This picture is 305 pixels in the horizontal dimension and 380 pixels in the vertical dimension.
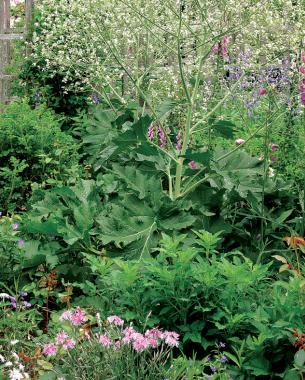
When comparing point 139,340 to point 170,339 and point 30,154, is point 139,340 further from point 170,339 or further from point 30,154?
point 30,154

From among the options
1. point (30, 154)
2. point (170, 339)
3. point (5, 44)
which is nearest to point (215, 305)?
point (170, 339)

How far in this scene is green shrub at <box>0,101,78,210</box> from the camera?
584 cm

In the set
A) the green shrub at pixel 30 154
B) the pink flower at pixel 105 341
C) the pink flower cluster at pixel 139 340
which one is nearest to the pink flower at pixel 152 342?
the pink flower cluster at pixel 139 340

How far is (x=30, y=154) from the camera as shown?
238 inches

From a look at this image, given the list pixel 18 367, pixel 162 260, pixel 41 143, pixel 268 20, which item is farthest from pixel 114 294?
pixel 41 143

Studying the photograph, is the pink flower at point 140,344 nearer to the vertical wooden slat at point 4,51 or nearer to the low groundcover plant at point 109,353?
the low groundcover plant at point 109,353

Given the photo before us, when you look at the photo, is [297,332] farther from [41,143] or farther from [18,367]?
[41,143]

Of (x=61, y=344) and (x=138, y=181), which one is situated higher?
(x=138, y=181)

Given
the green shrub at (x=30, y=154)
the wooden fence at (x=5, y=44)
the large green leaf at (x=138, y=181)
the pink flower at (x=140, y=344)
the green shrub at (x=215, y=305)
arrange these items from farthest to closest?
the wooden fence at (x=5, y=44), the green shrub at (x=30, y=154), the large green leaf at (x=138, y=181), the green shrub at (x=215, y=305), the pink flower at (x=140, y=344)

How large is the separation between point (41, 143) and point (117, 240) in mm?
1979

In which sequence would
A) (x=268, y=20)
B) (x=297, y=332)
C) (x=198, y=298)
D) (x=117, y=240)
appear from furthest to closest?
(x=268, y=20), (x=117, y=240), (x=198, y=298), (x=297, y=332)

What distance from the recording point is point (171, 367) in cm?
301

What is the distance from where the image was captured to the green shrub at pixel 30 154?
5.84 metres

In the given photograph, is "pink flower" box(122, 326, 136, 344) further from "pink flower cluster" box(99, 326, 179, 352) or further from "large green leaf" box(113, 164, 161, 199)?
"large green leaf" box(113, 164, 161, 199)
